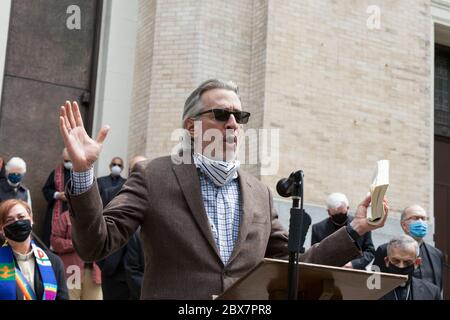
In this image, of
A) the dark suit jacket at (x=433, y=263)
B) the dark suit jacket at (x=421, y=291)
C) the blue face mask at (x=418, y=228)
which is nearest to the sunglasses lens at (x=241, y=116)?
the dark suit jacket at (x=421, y=291)

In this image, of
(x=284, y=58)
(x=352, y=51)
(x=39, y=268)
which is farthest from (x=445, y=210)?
(x=39, y=268)

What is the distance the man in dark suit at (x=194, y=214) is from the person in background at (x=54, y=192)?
22.0 ft

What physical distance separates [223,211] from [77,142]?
872 mm

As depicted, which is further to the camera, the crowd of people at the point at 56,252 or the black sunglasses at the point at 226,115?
the crowd of people at the point at 56,252

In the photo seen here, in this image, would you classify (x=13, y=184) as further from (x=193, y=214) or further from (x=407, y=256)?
(x=193, y=214)

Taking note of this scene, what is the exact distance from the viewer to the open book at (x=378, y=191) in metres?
3.63

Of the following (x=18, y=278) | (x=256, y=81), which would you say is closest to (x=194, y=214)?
(x=18, y=278)

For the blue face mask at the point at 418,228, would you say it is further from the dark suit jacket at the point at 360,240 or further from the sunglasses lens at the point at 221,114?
the sunglasses lens at the point at 221,114

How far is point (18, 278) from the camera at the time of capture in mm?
6480

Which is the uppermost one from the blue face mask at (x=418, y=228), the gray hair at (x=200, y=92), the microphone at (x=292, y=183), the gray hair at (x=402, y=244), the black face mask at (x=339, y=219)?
the gray hair at (x=200, y=92)

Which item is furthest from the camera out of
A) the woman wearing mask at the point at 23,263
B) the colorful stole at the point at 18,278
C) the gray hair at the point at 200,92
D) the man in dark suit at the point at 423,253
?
the man in dark suit at the point at 423,253

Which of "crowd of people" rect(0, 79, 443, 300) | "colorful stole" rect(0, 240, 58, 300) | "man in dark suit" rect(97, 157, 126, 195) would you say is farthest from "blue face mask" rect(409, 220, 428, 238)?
"crowd of people" rect(0, 79, 443, 300)

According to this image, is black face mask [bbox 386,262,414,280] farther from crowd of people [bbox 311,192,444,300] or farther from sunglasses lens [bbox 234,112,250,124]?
sunglasses lens [bbox 234,112,250,124]

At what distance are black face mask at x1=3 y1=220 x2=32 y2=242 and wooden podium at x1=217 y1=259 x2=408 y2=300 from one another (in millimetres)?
3693
